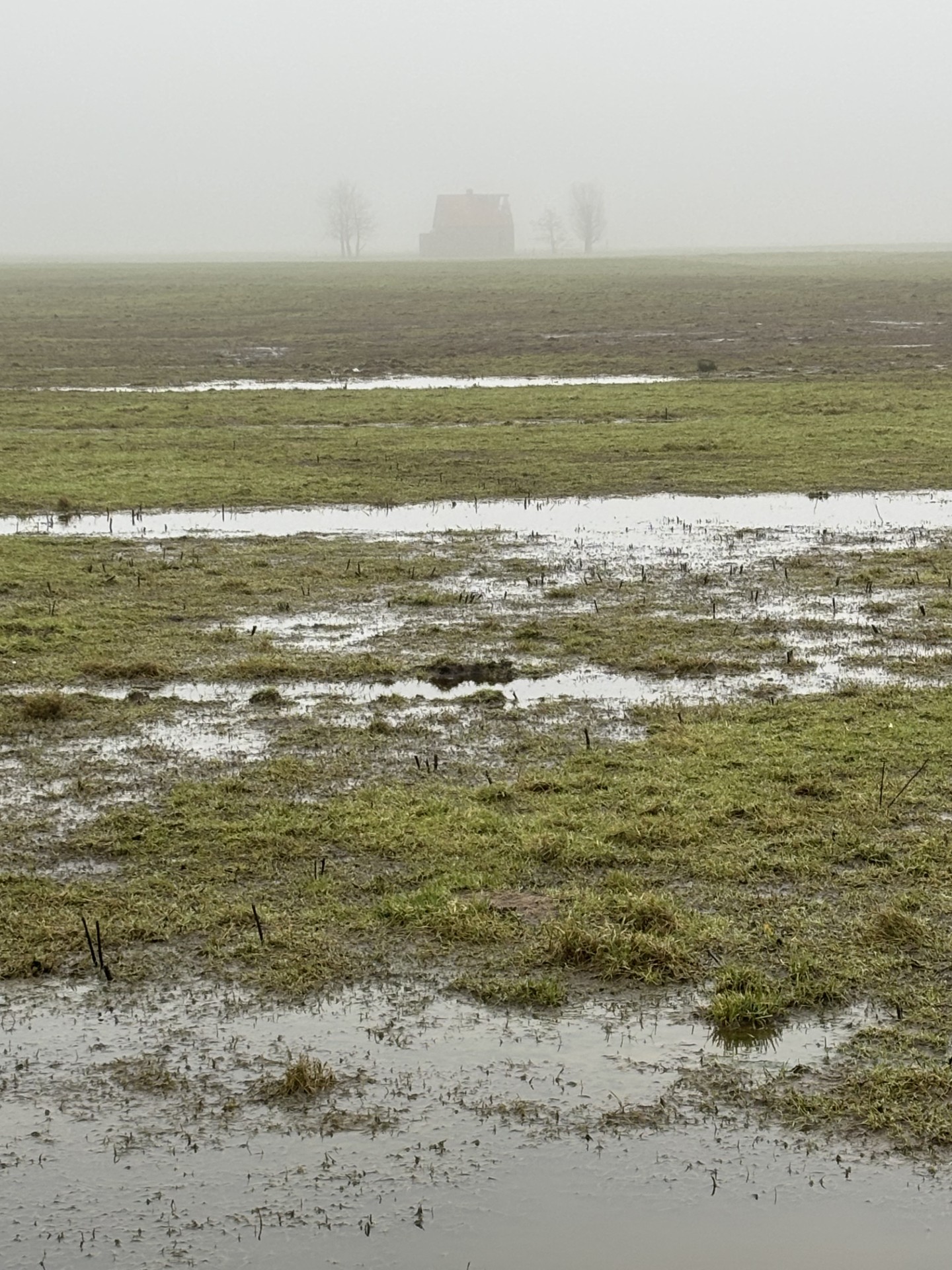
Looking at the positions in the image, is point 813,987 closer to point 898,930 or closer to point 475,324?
point 898,930

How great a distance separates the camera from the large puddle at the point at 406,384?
3734 cm

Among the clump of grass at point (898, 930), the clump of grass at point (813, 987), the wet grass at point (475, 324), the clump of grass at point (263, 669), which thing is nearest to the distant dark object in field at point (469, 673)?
the clump of grass at point (263, 669)

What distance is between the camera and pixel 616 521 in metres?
21.4

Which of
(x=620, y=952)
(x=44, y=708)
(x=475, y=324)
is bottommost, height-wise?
(x=620, y=952)

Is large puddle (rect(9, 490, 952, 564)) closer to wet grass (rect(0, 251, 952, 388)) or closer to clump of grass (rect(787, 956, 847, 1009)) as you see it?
clump of grass (rect(787, 956, 847, 1009))

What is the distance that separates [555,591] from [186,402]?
65.6 ft

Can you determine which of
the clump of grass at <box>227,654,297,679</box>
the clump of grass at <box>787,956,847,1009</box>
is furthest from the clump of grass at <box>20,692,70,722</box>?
the clump of grass at <box>787,956,847,1009</box>

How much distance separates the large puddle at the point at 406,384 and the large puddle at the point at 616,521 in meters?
14.2

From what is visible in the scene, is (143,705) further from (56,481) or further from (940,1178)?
(56,481)

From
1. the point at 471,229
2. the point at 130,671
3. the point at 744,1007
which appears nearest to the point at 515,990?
the point at 744,1007

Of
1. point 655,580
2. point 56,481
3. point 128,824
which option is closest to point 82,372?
point 56,481

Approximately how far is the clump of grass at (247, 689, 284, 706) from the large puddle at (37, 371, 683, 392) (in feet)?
77.8

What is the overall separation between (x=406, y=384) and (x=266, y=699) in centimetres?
2694

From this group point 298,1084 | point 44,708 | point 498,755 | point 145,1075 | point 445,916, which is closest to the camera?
point 298,1084
